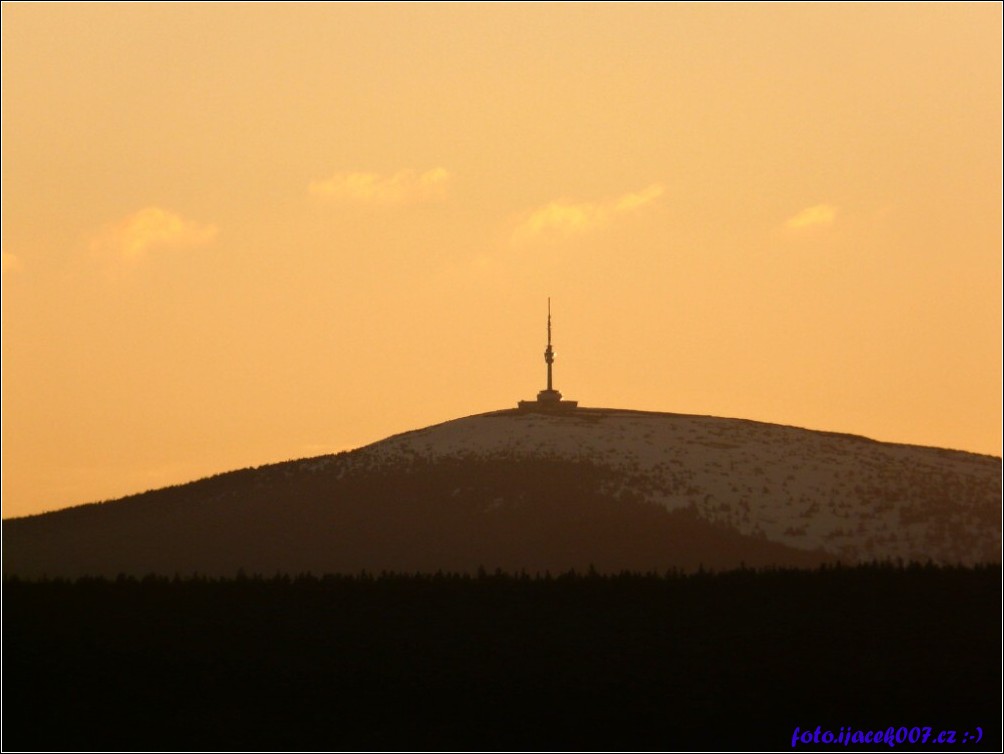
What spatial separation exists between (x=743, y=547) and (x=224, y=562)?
27239 mm

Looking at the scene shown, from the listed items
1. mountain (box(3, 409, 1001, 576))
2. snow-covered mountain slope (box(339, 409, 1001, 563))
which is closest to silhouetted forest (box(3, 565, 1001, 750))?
mountain (box(3, 409, 1001, 576))

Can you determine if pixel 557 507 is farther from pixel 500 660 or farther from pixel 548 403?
pixel 500 660

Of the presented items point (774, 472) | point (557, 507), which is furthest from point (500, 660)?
point (774, 472)

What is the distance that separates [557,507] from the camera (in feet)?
341

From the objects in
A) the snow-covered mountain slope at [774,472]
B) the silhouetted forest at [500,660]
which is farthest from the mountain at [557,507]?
the silhouetted forest at [500,660]

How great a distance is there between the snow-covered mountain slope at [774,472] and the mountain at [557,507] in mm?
136

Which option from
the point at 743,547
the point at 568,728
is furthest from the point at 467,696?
the point at 743,547

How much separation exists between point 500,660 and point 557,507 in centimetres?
5992

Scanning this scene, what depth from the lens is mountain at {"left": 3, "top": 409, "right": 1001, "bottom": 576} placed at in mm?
98812

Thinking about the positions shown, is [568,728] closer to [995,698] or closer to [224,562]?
[995,698]

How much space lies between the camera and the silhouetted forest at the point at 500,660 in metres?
38.7

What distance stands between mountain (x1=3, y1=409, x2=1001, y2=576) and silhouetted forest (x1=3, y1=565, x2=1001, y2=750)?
43254mm

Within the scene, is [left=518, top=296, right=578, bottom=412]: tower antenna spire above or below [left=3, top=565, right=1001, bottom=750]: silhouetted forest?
above

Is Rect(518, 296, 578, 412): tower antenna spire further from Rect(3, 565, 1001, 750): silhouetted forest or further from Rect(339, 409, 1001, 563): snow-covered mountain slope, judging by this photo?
Rect(3, 565, 1001, 750): silhouetted forest
